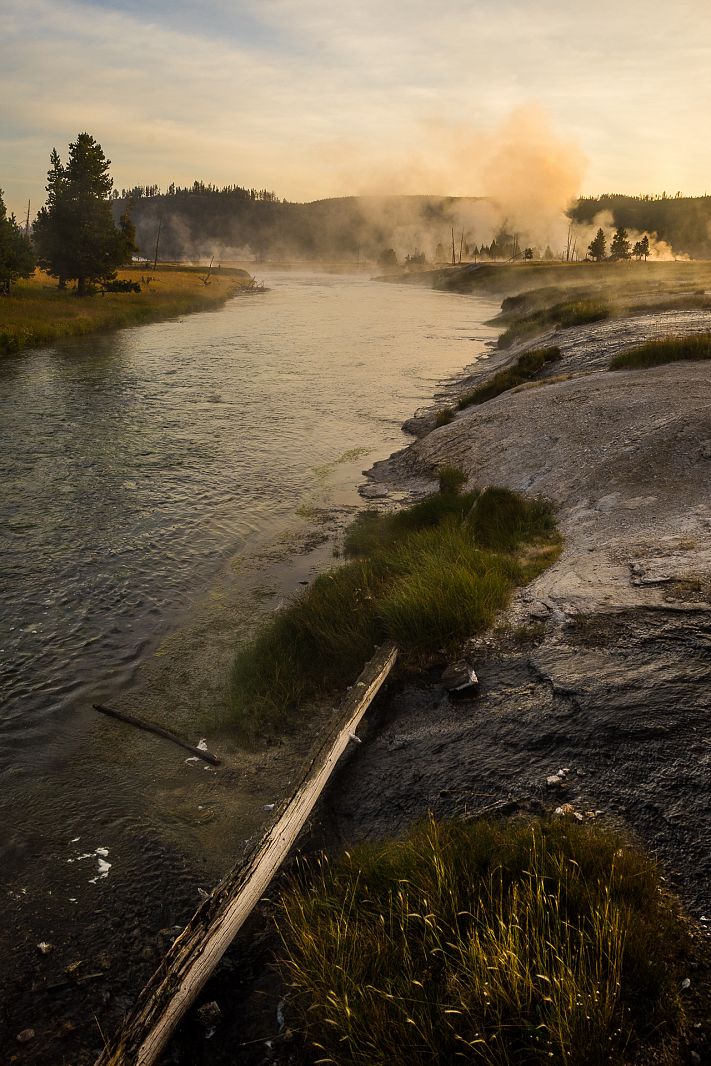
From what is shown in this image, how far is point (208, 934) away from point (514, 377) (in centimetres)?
2121

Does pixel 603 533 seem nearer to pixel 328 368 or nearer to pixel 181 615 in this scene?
pixel 181 615

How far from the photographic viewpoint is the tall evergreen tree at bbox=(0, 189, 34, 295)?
4372cm

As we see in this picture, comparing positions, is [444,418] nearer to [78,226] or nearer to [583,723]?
[583,723]

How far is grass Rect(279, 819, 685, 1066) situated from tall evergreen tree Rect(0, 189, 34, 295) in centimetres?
4790

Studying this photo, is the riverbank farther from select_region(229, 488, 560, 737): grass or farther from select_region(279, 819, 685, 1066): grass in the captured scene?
select_region(229, 488, 560, 737): grass

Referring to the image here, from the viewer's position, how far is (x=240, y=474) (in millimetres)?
18156

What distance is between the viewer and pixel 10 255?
148 feet

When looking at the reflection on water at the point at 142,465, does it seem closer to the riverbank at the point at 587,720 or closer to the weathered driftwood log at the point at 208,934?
the weathered driftwood log at the point at 208,934

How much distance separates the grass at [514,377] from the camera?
22.5 metres

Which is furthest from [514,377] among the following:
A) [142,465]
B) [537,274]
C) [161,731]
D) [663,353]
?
[537,274]

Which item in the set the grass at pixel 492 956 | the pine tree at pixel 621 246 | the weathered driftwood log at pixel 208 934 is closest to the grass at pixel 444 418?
the weathered driftwood log at pixel 208 934

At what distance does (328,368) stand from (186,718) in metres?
28.4

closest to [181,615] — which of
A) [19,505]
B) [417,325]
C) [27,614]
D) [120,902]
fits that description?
[27,614]

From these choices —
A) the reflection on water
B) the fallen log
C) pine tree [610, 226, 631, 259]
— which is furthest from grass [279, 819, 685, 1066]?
pine tree [610, 226, 631, 259]
